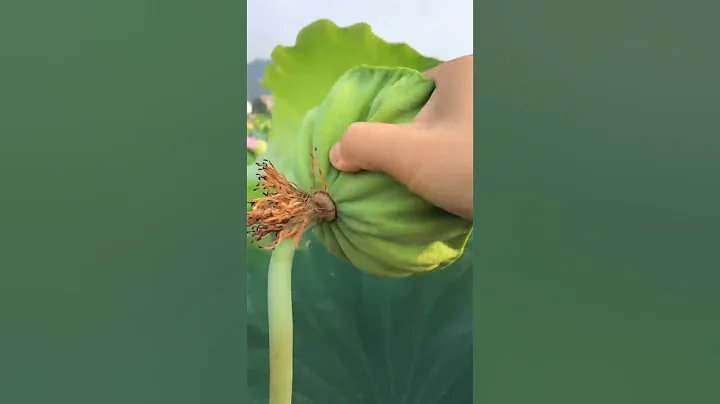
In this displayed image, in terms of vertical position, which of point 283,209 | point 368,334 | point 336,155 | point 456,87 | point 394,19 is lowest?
point 368,334

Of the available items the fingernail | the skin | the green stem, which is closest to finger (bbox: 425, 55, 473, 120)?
the skin

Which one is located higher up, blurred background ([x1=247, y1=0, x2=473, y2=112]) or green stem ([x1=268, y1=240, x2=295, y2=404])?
blurred background ([x1=247, y1=0, x2=473, y2=112])

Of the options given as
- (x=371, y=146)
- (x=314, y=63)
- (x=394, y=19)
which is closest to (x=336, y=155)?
(x=371, y=146)

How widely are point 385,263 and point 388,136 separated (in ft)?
0.88

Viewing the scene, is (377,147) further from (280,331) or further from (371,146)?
(280,331)

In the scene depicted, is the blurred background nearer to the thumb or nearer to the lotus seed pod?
the lotus seed pod

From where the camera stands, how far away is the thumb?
4.30ft

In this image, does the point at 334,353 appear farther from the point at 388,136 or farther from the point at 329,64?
the point at 329,64

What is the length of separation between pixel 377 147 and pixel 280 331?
1.43 feet

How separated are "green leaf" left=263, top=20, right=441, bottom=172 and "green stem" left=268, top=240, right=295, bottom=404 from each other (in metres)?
0.23

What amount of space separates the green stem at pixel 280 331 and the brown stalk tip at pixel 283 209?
0.07m

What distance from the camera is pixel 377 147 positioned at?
1.31 m

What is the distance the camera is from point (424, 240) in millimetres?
1328

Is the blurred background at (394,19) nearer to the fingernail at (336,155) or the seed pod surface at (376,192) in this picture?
the seed pod surface at (376,192)
